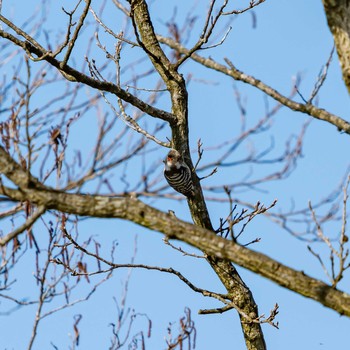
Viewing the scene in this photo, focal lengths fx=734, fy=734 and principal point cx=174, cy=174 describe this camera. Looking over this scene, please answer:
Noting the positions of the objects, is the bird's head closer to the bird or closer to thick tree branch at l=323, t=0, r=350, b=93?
the bird

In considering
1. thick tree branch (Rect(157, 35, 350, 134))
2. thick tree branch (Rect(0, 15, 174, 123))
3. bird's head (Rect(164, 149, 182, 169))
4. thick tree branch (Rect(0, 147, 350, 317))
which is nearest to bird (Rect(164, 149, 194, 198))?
bird's head (Rect(164, 149, 182, 169))

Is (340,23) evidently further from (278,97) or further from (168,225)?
(278,97)

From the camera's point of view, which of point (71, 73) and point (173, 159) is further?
point (173, 159)

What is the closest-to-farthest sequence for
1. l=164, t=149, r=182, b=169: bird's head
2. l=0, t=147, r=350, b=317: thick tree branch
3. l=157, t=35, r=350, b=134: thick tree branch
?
l=0, t=147, r=350, b=317: thick tree branch
l=157, t=35, r=350, b=134: thick tree branch
l=164, t=149, r=182, b=169: bird's head

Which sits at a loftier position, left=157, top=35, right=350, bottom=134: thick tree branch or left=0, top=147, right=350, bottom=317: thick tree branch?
left=157, top=35, right=350, bottom=134: thick tree branch

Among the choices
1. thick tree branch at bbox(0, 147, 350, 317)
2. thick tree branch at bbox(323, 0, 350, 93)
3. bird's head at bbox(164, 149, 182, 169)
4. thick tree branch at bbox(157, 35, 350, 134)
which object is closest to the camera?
thick tree branch at bbox(323, 0, 350, 93)

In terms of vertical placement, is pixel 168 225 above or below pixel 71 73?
below

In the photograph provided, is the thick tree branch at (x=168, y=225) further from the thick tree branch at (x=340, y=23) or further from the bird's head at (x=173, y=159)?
the bird's head at (x=173, y=159)

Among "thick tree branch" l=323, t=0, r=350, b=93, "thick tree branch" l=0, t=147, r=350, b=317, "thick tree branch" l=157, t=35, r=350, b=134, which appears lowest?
"thick tree branch" l=0, t=147, r=350, b=317

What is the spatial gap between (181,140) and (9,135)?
188cm

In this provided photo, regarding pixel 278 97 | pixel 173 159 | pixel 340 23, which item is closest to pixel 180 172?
pixel 173 159

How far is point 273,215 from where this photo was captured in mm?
8703

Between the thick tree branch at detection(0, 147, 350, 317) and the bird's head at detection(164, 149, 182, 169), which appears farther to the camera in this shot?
the bird's head at detection(164, 149, 182, 169)

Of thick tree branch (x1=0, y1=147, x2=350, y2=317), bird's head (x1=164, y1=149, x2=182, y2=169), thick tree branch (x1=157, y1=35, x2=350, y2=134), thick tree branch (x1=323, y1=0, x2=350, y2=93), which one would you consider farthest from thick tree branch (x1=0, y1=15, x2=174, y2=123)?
thick tree branch (x1=323, y1=0, x2=350, y2=93)
